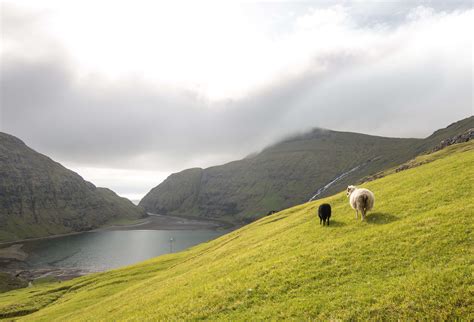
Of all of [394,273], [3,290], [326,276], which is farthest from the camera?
[3,290]

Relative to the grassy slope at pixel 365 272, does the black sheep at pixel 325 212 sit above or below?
above

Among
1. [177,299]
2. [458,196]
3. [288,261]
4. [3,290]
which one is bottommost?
[3,290]

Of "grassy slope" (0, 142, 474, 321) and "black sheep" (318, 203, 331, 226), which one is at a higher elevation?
"black sheep" (318, 203, 331, 226)

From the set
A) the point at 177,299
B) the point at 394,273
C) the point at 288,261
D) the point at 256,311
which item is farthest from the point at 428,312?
the point at 177,299

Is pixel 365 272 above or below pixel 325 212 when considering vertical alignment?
below

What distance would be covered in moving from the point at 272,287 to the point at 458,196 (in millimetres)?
18053

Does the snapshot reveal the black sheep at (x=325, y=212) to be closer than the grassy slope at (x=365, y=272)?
No

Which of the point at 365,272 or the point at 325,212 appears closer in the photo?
the point at 365,272

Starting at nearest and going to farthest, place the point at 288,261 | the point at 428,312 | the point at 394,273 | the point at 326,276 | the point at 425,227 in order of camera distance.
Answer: the point at 428,312, the point at 394,273, the point at 326,276, the point at 425,227, the point at 288,261

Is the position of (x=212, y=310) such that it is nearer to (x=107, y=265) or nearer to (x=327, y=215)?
(x=327, y=215)

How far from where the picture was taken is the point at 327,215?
29453mm

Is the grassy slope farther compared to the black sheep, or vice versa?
the black sheep

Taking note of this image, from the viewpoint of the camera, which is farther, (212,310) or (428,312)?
(212,310)

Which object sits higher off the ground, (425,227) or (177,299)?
(425,227)
